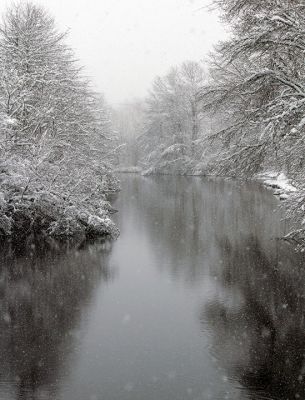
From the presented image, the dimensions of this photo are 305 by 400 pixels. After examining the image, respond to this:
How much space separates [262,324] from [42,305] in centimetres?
428

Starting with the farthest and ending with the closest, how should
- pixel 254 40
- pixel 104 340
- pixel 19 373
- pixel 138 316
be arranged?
1. pixel 254 40
2. pixel 138 316
3. pixel 104 340
4. pixel 19 373

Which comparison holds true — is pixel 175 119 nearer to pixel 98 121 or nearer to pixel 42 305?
pixel 98 121

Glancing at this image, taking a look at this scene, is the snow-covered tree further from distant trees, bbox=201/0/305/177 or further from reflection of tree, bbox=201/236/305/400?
reflection of tree, bbox=201/236/305/400

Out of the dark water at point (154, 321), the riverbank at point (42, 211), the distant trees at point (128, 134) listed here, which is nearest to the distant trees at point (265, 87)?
the dark water at point (154, 321)

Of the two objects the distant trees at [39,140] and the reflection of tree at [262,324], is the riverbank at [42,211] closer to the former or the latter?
the distant trees at [39,140]

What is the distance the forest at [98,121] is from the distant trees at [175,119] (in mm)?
24131

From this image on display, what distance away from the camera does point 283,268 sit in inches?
445

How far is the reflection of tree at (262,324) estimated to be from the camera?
20.3ft

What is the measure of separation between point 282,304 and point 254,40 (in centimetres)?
538

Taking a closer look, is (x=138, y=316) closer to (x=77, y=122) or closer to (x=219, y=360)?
(x=219, y=360)

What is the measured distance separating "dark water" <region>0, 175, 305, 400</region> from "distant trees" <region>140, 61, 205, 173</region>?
3998 centimetres

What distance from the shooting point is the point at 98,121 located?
1254 inches

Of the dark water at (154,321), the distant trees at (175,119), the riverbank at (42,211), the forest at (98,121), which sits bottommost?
the dark water at (154,321)

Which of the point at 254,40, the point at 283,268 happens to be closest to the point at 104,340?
the point at 283,268
